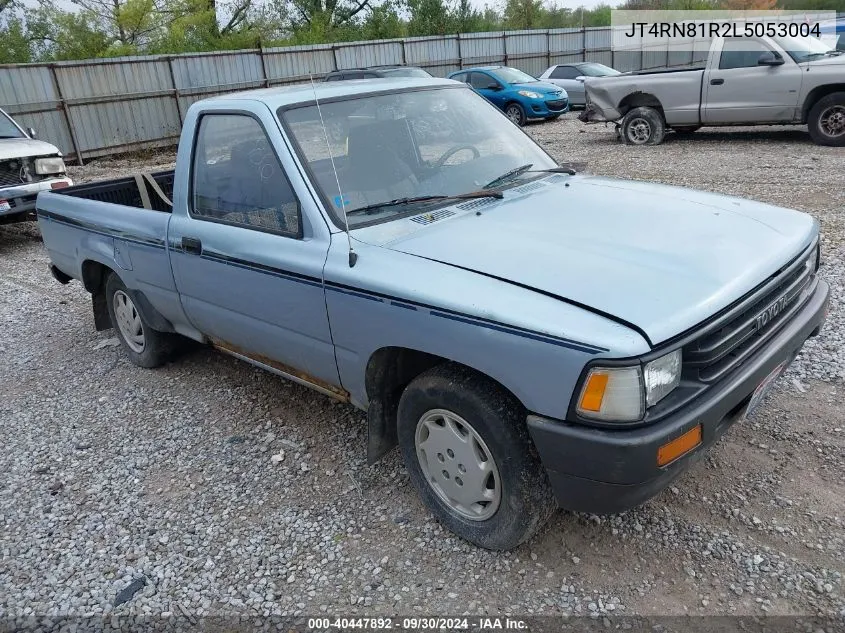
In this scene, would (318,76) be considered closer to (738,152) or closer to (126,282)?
(738,152)

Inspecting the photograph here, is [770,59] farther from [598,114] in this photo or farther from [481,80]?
[481,80]

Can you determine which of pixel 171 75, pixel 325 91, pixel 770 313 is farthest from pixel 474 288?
pixel 171 75

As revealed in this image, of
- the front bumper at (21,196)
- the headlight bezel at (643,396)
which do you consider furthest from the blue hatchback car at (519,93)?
the headlight bezel at (643,396)

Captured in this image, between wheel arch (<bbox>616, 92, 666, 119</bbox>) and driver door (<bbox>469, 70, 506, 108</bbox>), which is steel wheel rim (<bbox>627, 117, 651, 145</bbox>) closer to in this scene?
wheel arch (<bbox>616, 92, 666, 119</bbox>)

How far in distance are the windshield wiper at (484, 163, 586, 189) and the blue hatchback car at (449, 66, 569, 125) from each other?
13501 millimetres

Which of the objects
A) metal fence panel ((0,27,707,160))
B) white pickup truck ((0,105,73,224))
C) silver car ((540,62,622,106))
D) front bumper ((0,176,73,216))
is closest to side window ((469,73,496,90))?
silver car ((540,62,622,106))

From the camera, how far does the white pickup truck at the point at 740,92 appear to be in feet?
34.2

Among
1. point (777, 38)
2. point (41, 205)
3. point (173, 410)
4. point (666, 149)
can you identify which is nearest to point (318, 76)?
point (666, 149)

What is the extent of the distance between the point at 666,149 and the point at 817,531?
10.3 meters

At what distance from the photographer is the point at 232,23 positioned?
3428 centimetres

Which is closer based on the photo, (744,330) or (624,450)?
(624,450)

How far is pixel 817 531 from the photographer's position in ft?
9.23

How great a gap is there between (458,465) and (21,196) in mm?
8466

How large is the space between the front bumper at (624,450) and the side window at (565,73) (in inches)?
713
